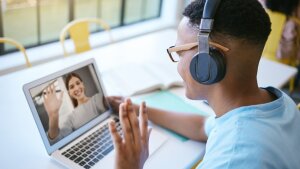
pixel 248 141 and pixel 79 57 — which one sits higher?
pixel 248 141

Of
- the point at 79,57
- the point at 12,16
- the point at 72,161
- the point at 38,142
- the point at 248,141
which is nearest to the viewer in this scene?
the point at 248,141

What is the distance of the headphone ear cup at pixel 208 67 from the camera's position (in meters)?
0.78

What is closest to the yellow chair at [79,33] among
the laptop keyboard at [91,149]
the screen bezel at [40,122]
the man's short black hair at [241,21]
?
the screen bezel at [40,122]

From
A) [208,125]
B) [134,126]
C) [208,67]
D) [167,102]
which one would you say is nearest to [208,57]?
[208,67]

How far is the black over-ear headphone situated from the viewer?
77cm

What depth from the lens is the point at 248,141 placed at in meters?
0.71

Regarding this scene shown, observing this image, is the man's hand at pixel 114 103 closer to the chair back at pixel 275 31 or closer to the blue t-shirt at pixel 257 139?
the blue t-shirt at pixel 257 139

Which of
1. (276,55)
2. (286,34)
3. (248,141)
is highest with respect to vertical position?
(248,141)

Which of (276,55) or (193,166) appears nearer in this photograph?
(193,166)

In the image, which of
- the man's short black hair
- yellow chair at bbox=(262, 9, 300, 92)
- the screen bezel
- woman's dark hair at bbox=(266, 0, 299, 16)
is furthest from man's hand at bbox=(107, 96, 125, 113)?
woman's dark hair at bbox=(266, 0, 299, 16)

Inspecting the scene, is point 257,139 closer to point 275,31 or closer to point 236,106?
point 236,106

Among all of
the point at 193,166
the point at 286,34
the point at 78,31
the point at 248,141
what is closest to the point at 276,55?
the point at 286,34

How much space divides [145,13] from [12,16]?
144 centimetres

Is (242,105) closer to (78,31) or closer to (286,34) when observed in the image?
(78,31)
